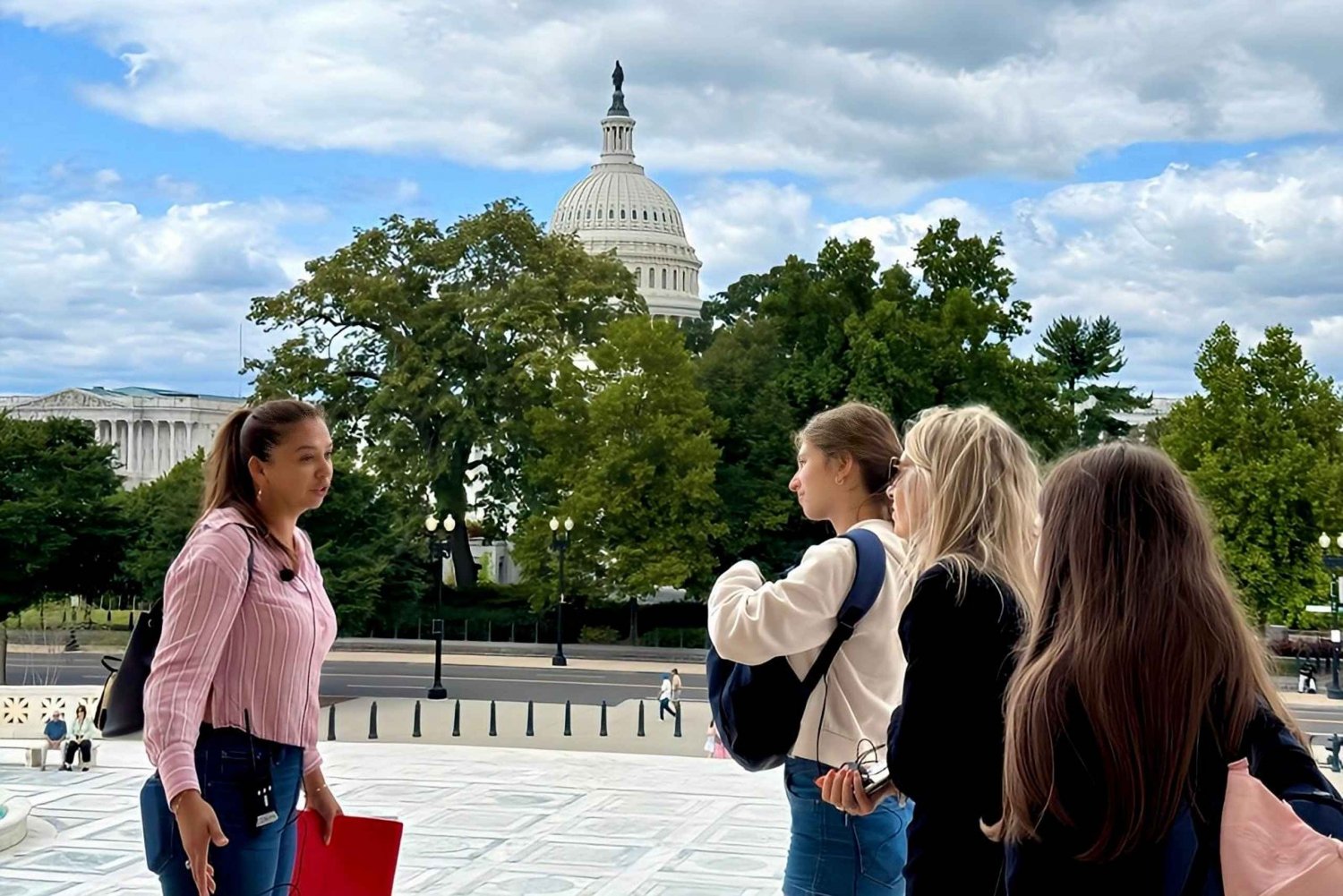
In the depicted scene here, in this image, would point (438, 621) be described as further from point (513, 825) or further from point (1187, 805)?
point (1187, 805)

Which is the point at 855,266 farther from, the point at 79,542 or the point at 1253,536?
the point at 79,542

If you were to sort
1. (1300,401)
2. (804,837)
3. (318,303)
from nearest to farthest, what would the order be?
(804,837) → (1300,401) → (318,303)

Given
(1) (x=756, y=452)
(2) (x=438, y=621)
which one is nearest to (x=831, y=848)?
(2) (x=438, y=621)

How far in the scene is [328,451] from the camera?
14.4 feet

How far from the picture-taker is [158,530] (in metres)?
37.4

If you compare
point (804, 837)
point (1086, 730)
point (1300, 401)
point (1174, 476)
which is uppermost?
point (1300, 401)

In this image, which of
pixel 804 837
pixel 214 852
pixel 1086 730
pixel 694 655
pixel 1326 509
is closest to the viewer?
pixel 1086 730

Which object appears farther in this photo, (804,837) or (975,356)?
(975,356)

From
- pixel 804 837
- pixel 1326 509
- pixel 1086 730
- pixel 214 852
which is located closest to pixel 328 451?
pixel 214 852

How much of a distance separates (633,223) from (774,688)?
112057 millimetres

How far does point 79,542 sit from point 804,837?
132ft

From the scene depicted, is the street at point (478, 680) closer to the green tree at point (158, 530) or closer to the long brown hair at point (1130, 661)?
the green tree at point (158, 530)

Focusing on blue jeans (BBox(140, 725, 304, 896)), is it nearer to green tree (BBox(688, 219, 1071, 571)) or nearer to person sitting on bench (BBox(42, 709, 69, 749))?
person sitting on bench (BBox(42, 709, 69, 749))

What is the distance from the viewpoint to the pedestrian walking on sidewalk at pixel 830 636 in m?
3.96
